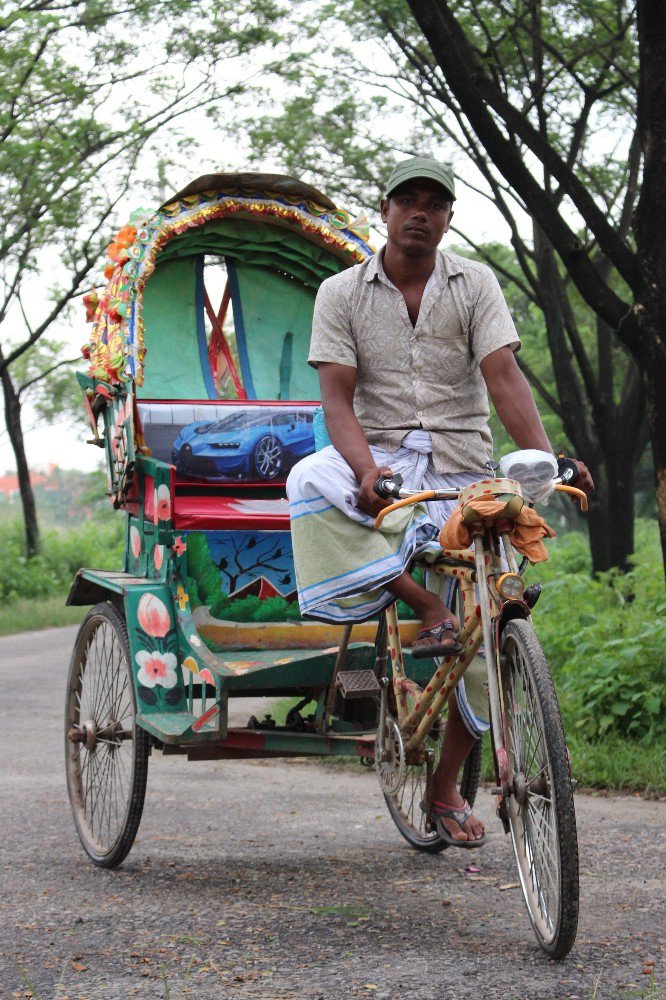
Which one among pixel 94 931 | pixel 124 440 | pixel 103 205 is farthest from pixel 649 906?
pixel 103 205

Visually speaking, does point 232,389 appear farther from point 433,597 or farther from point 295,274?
point 433,597

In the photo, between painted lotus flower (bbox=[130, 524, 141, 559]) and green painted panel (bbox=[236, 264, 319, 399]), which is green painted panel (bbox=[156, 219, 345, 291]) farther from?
painted lotus flower (bbox=[130, 524, 141, 559])

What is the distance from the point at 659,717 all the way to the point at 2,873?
11.6ft

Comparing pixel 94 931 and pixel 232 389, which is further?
pixel 232 389

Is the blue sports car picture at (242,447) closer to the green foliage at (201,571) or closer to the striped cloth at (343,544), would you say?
the green foliage at (201,571)

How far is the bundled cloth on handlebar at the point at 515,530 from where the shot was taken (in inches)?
135

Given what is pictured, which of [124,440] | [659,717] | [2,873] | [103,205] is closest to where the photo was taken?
[2,873]

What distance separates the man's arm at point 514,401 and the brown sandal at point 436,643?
0.62 metres

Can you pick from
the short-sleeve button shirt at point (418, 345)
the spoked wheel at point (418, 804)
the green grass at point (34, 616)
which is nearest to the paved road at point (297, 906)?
the spoked wheel at point (418, 804)

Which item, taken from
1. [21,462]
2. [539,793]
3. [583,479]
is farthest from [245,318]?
[21,462]

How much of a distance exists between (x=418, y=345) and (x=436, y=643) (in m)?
0.98

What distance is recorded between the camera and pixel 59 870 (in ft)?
15.6

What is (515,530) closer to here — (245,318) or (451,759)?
(451,759)

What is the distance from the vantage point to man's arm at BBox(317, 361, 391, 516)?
3.77 metres
